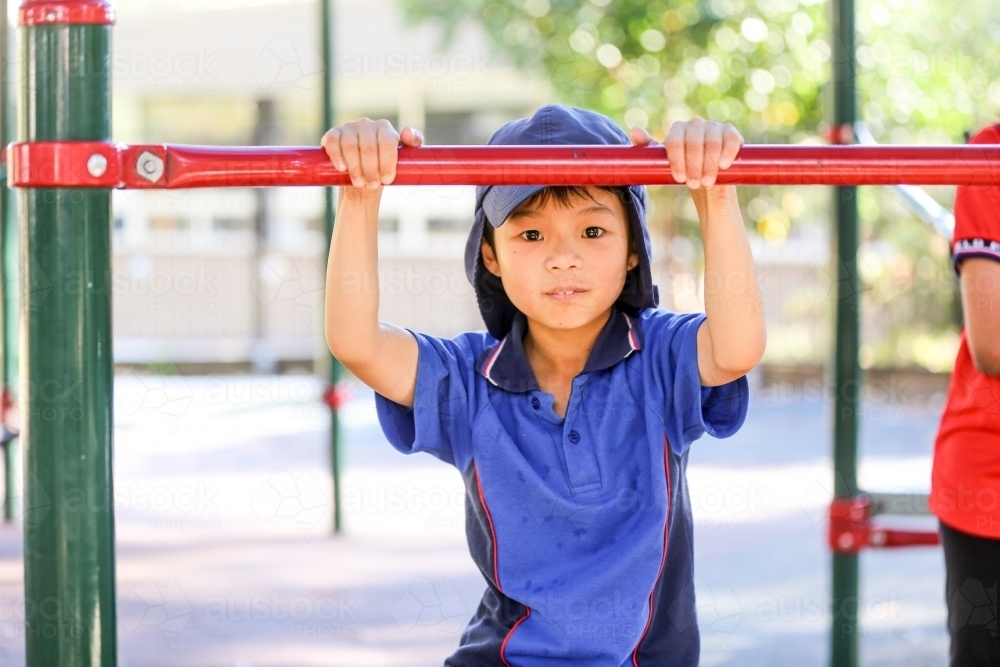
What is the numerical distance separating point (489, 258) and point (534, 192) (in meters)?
0.20

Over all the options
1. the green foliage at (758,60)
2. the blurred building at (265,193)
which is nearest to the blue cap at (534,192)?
the green foliage at (758,60)

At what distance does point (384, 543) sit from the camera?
13.5ft

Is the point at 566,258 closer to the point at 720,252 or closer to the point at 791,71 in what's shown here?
the point at 720,252

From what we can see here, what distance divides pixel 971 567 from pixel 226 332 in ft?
32.5

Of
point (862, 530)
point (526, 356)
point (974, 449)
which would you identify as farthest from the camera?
point (862, 530)

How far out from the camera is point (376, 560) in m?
3.86

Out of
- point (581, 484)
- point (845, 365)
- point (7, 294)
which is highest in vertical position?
point (7, 294)

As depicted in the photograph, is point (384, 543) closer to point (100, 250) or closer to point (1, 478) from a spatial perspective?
point (1, 478)

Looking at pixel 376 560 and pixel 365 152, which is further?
pixel 376 560

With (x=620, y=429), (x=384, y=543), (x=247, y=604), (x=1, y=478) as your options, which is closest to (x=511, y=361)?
(x=620, y=429)

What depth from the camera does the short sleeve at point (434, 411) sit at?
160cm

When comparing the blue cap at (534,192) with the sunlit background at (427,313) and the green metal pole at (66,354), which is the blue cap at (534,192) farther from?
the sunlit background at (427,313)

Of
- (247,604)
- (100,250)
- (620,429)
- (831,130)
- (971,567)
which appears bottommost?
(247,604)

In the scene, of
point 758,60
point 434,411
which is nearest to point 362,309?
point 434,411
